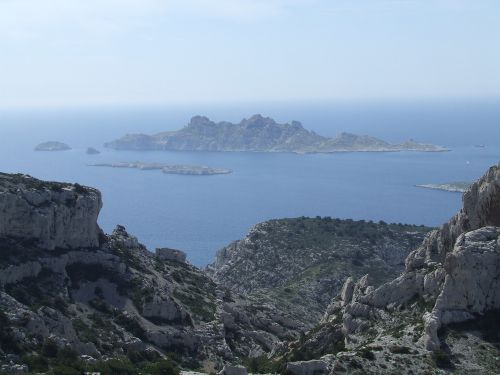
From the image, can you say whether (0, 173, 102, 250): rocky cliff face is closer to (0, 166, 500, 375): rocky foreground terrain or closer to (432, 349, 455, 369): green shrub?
(0, 166, 500, 375): rocky foreground terrain

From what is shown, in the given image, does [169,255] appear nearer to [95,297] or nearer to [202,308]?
[202,308]

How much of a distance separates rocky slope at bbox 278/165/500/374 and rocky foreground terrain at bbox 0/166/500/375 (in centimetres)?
6

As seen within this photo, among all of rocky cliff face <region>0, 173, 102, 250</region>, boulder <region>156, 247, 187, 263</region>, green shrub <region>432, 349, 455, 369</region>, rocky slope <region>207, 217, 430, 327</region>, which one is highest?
rocky cliff face <region>0, 173, 102, 250</region>

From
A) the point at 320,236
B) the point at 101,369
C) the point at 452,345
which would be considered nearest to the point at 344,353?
the point at 452,345

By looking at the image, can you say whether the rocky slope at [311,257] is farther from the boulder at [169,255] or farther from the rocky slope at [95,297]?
the rocky slope at [95,297]

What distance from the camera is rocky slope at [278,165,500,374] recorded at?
3119 cm

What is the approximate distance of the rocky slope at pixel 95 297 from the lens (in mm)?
41188

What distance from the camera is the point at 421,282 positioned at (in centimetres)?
3753

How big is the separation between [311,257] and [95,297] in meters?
36.8

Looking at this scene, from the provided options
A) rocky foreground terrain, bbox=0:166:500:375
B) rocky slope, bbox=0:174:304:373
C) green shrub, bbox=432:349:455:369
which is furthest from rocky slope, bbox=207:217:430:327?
green shrub, bbox=432:349:455:369

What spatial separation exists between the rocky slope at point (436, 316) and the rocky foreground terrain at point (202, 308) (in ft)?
0.21

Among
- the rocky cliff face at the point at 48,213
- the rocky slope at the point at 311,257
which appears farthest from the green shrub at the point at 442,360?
the rocky slope at the point at 311,257

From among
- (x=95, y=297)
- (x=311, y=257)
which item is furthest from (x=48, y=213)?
(x=311, y=257)

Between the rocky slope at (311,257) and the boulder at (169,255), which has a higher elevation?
the boulder at (169,255)
